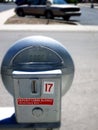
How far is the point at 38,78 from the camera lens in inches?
116

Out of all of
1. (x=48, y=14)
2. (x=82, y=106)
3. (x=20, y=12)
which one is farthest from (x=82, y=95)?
(x=20, y=12)

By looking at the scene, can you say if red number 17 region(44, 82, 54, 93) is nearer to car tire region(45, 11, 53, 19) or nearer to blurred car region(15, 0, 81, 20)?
blurred car region(15, 0, 81, 20)

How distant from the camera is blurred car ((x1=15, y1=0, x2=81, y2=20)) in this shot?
23.0 metres

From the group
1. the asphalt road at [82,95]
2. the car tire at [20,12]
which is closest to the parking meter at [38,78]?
the asphalt road at [82,95]

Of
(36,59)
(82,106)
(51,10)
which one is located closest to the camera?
(36,59)

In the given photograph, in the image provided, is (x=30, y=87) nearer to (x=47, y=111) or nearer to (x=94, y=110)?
(x=47, y=111)

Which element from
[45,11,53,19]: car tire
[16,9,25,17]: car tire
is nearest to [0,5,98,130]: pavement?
[45,11,53,19]: car tire

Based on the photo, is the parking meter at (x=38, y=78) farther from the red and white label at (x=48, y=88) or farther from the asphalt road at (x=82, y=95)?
the asphalt road at (x=82, y=95)

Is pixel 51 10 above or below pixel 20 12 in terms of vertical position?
above

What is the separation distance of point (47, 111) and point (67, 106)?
2.70m

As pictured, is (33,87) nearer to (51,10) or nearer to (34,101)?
(34,101)

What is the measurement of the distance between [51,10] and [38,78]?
20654 millimetres

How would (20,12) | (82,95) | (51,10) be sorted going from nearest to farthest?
(82,95), (51,10), (20,12)

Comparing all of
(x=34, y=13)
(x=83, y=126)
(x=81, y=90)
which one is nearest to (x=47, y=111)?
(x=83, y=126)
